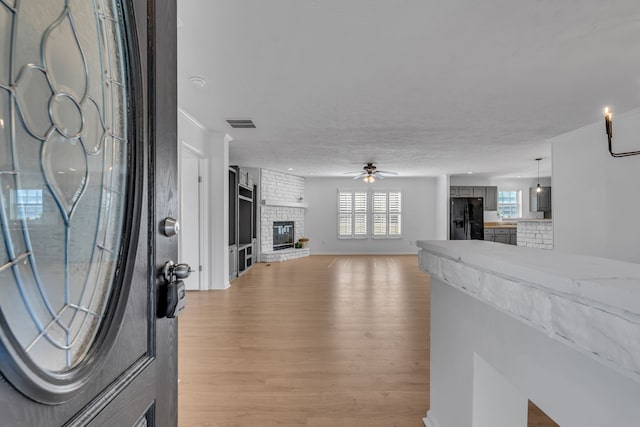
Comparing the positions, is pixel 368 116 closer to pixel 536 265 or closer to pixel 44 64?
pixel 536 265

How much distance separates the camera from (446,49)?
2289mm

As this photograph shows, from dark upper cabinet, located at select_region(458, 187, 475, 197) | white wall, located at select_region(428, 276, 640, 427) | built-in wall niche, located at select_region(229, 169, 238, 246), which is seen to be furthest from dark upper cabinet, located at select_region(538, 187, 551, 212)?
white wall, located at select_region(428, 276, 640, 427)

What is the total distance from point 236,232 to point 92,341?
5.50 m

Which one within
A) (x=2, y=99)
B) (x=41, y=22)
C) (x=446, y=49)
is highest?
(x=446, y=49)

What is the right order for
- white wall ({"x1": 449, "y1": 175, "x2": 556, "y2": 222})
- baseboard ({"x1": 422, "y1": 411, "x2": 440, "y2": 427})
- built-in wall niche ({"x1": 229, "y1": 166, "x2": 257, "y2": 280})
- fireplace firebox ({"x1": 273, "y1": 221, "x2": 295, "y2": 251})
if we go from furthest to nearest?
white wall ({"x1": 449, "y1": 175, "x2": 556, "y2": 222}) < fireplace firebox ({"x1": 273, "y1": 221, "x2": 295, "y2": 251}) < built-in wall niche ({"x1": 229, "y1": 166, "x2": 257, "y2": 280}) < baseboard ({"x1": 422, "y1": 411, "x2": 440, "y2": 427})

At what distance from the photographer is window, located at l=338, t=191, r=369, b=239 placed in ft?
31.9

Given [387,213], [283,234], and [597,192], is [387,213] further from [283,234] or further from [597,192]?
[597,192]

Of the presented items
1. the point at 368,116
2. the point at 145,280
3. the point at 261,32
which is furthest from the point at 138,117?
the point at 368,116

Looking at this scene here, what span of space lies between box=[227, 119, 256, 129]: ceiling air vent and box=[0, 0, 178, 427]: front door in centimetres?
341

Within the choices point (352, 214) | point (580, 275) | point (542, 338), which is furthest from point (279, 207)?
point (580, 275)

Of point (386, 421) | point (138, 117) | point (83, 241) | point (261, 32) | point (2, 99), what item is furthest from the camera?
point (261, 32)

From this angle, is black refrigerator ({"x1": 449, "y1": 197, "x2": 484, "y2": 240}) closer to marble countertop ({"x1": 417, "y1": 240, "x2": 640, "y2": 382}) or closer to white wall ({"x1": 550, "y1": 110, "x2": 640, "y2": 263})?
white wall ({"x1": 550, "y1": 110, "x2": 640, "y2": 263})

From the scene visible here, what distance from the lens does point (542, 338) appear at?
81 cm

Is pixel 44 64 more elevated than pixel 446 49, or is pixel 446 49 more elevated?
pixel 446 49
